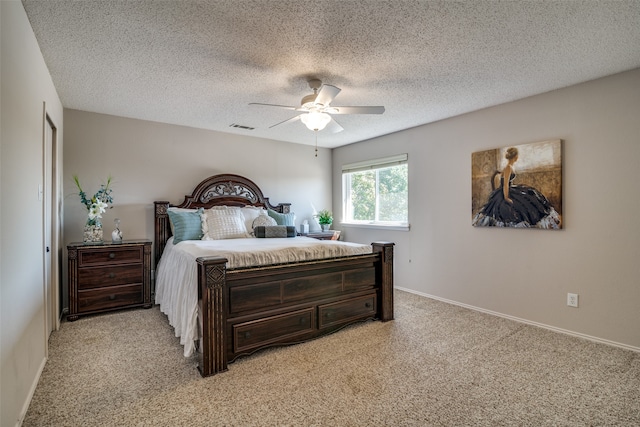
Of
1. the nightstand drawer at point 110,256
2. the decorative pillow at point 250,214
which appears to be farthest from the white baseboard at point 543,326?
the nightstand drawer at point 110,256

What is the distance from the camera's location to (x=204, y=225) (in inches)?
160

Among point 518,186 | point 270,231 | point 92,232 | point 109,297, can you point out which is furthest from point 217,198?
point 518,186

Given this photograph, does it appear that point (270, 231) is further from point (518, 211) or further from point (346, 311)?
point (518, 211)

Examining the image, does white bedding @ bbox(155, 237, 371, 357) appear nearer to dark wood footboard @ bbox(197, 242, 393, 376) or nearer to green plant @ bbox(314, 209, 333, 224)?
dark wood footboard @ bbox(197, 242, 393, 376)

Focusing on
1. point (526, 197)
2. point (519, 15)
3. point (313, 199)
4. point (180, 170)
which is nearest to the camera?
point (519, 15)

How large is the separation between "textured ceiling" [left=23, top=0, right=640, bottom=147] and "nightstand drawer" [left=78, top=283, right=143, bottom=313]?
7.02ft

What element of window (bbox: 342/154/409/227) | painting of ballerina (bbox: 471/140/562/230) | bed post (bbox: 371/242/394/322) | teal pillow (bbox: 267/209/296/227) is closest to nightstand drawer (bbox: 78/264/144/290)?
teal pillow (bbox: 267/209/296/227)

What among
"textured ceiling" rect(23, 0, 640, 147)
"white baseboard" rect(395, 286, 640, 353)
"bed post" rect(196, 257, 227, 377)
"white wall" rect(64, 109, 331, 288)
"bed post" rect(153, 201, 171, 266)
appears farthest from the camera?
"bed post" rect(153, 201, 171, 266)

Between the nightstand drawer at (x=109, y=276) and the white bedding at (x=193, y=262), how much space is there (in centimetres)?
42

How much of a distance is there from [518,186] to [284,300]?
276 cm

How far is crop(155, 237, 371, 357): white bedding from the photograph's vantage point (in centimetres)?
252

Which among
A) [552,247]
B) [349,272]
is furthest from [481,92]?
[349,272]

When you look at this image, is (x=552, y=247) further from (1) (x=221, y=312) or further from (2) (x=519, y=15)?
(1) (x=221, y=312)

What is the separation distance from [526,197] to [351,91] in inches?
85.4
